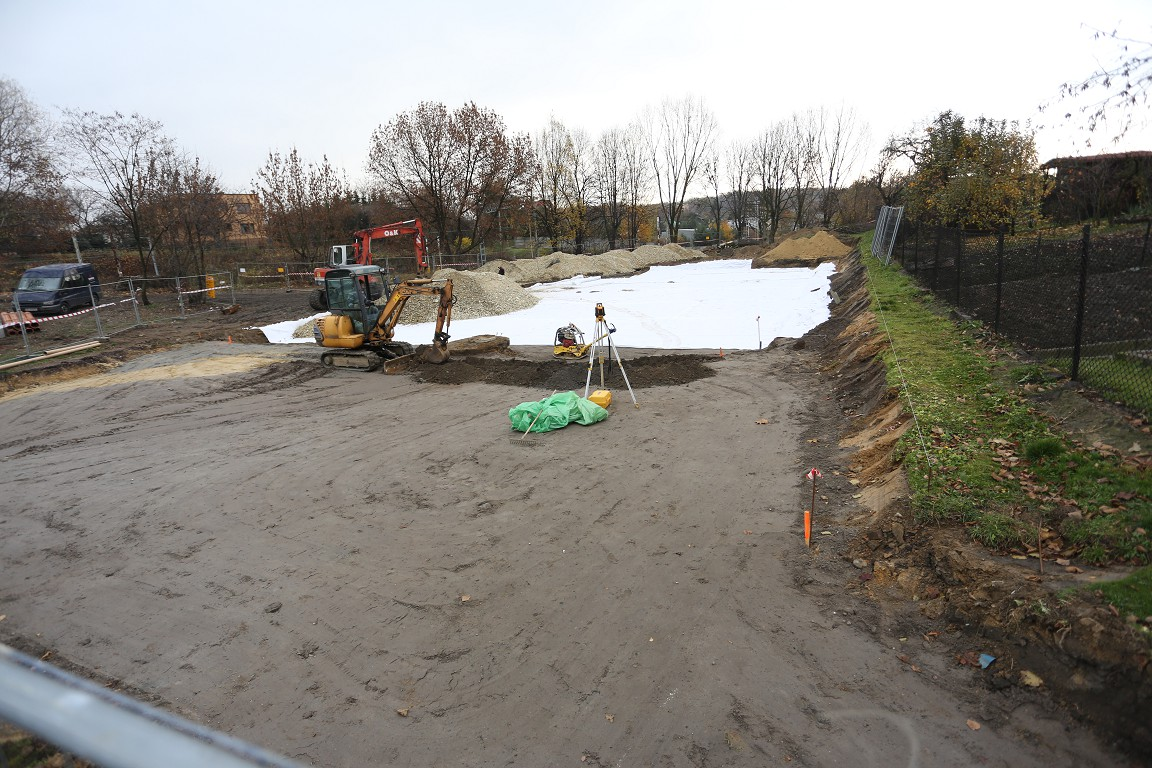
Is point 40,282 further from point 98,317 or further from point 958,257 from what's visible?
point 958,257

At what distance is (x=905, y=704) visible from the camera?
4.40 metres

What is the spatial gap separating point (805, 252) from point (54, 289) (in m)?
37.9

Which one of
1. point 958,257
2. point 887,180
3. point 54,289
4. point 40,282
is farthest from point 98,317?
point 887,180

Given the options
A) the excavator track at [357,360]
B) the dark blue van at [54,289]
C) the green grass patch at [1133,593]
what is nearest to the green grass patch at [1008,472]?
the green grass patch at [1133,593]

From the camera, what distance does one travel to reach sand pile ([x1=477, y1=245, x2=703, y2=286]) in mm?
39094

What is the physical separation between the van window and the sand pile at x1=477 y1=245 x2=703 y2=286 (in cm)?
2075

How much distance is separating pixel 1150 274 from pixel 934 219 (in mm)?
20858

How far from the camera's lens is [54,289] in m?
23.9

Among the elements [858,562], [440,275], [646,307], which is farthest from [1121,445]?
[440,275]

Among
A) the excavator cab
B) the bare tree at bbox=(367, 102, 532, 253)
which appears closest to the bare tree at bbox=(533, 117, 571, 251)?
the bare tree at bbox=(367, 102, 532, 253)

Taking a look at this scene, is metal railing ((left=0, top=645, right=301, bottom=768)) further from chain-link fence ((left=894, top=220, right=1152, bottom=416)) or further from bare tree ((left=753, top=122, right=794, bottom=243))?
bare tree ((left=753, top=122, right=794, bottom=243))

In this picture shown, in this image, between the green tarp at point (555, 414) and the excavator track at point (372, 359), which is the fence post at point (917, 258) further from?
the excavator track at point (372, 359)

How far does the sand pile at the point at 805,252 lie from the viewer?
37656 mm

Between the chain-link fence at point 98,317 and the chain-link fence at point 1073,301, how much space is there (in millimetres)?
23022
